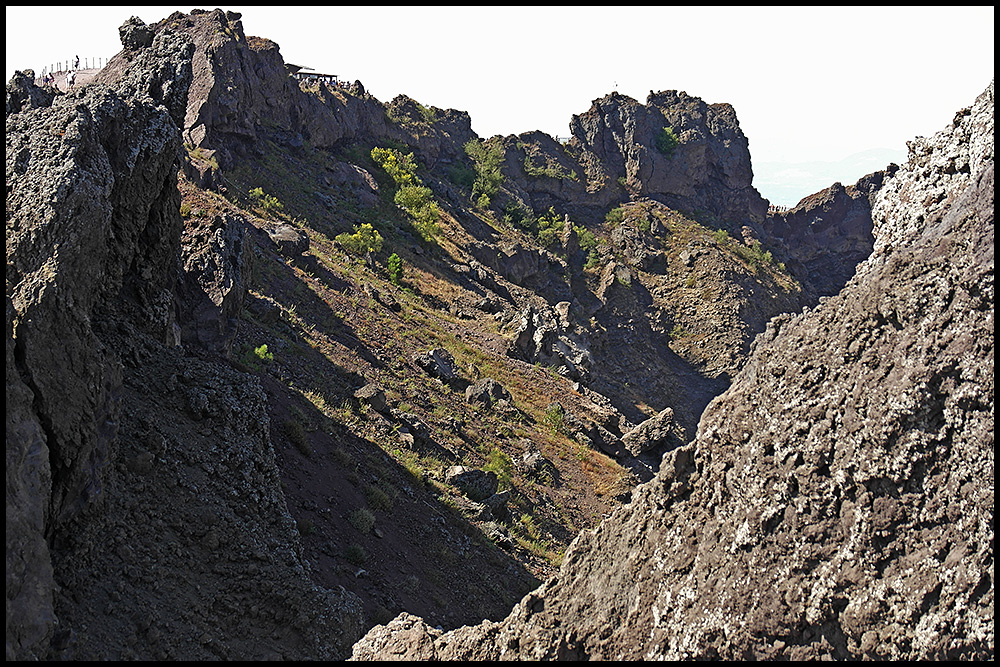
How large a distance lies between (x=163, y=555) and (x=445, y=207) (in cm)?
3151

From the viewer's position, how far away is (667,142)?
47562 mm

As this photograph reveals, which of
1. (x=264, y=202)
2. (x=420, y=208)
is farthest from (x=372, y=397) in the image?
(x=420, y=208)

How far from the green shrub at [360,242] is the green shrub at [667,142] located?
26.4 metres

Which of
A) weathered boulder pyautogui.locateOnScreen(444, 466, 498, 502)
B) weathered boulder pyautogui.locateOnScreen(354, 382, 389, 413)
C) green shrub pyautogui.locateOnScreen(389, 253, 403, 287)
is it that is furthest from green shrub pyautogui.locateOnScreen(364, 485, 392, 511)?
green shrub pyautogui.locateOnScreen(389, 253, 403, 287)

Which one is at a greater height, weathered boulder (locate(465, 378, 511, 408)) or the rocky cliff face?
the rocky cliff face

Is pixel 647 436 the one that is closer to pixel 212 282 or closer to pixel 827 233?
pixel 212 282

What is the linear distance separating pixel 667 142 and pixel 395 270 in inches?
1091

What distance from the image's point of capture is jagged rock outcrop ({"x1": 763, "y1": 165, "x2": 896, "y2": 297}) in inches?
1887

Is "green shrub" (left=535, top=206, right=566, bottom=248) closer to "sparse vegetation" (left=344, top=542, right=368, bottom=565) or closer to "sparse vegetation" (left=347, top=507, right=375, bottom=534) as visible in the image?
"sparse vegetation" (left=347, top=507, right=375, bottom=534)

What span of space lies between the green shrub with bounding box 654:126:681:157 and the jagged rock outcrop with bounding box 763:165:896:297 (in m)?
8.42

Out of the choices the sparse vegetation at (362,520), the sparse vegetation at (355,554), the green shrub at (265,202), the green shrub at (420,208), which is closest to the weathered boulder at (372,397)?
the sparse vegetation at (362,520)

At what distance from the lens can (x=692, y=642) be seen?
4.31m

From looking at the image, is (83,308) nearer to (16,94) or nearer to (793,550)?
(16,94)

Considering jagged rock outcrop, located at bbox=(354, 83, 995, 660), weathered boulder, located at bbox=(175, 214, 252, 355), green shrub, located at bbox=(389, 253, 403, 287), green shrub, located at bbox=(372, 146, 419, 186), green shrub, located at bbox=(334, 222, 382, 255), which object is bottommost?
jagged rock outcrop, located at bbox=(354, 83, 995, 660)
